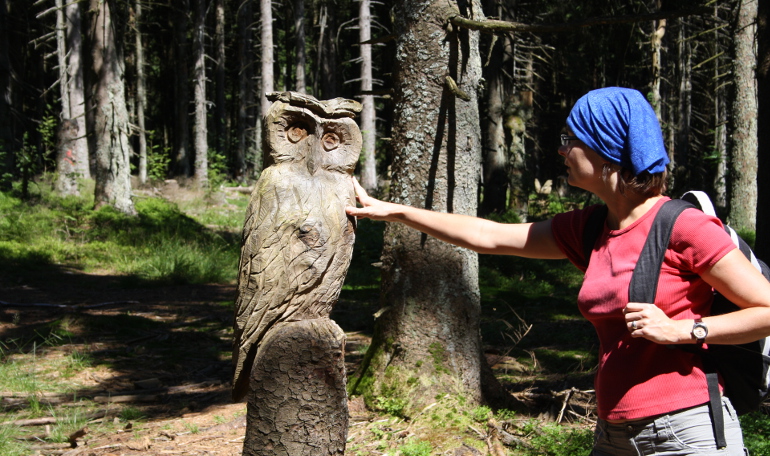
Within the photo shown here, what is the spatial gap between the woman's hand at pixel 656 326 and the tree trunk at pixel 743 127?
9.45m

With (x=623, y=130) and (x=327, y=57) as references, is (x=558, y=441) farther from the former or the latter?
(x=327, y=57)

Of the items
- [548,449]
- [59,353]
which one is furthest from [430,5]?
[59,353]

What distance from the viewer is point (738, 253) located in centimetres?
178

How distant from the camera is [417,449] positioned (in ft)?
12.3

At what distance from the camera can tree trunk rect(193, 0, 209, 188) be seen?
62.1ft

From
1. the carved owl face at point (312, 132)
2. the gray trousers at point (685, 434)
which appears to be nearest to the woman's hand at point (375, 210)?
the carved owl face at point (312, 132)

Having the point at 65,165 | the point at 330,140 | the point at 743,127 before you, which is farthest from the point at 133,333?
the point at 743,127

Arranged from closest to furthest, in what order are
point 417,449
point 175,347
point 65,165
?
point 417,449
point 175,347
point 65,165

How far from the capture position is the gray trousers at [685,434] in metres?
1.83

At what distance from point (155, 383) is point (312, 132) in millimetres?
3576

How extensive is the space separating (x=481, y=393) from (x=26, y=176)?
38.8 feet

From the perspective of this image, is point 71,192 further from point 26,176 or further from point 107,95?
point 107,95

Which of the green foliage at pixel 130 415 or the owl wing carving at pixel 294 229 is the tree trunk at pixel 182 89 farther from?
the owl wing carving at pixel 294 229

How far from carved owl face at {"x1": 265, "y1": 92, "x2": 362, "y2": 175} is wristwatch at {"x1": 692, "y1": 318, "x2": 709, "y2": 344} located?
1.64 m
